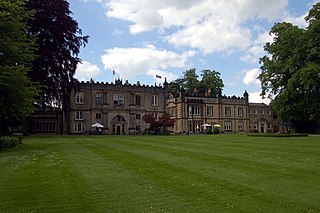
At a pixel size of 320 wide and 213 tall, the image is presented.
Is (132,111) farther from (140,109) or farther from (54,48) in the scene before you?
(54,48)

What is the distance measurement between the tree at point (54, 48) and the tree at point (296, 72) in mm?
27743

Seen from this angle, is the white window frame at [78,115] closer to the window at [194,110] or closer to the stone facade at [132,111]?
the stone facade at [132,111]

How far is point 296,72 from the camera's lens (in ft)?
141

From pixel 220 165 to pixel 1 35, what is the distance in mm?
14771

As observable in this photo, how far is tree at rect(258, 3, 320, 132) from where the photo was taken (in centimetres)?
4262

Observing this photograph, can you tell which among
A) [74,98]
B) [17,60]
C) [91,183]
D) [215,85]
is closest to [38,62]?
[17,60]

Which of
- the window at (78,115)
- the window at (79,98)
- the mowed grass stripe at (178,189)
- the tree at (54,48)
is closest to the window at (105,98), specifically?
the window at (79,98)

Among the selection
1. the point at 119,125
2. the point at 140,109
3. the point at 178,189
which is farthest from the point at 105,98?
the point at 178,189

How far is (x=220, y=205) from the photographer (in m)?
7.11

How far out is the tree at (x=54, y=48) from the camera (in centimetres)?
3388

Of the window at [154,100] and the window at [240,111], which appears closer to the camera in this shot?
→ the window at [154,100]

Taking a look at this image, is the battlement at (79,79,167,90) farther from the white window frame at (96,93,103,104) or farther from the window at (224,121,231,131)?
the window at (224,121,231,131)

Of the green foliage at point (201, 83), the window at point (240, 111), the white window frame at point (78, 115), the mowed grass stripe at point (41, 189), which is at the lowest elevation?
the mowed grass stripe at point (41, 189)

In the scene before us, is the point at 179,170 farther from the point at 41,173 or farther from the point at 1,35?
the point at 1,35
